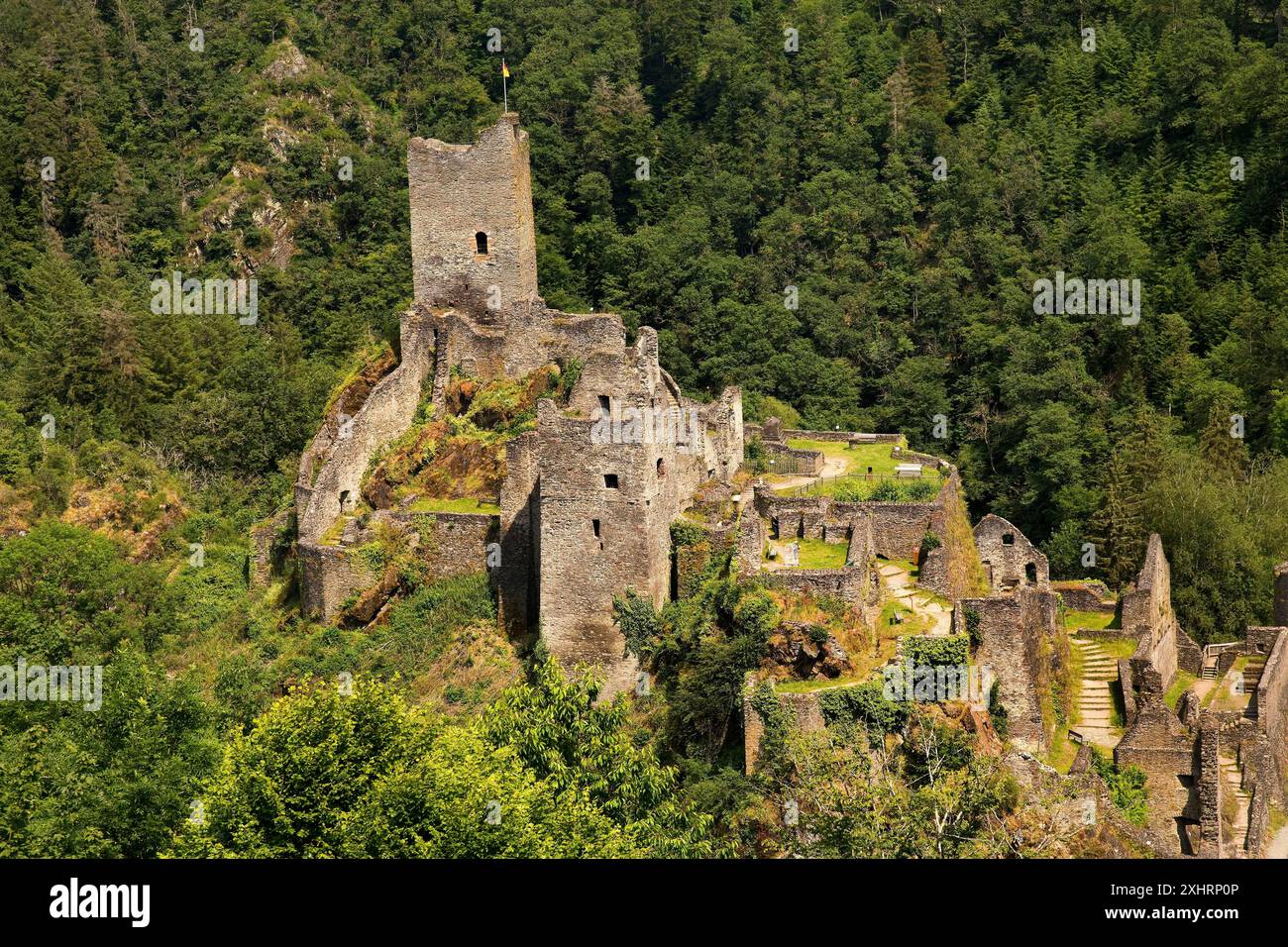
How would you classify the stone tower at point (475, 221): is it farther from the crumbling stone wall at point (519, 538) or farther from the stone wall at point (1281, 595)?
the stone wall at point (1281, 595)

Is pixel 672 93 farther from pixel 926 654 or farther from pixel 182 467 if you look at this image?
pixel 926 654

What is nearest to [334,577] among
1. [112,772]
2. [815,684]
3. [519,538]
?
[519,538]

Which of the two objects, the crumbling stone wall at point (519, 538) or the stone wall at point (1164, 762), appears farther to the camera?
the crumbling stone wall at point (519, 538)

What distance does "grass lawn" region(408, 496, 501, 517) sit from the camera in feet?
130

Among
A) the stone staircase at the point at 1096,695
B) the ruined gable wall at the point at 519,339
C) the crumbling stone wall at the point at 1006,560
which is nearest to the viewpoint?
the stone staircase at the point at 1096,695

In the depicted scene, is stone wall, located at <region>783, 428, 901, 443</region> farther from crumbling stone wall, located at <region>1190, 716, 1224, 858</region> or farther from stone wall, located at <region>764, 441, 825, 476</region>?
crumbling stone wall, located at <region>1190, 716, 1224, 858</region>

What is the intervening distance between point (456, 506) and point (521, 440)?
3.19 meters

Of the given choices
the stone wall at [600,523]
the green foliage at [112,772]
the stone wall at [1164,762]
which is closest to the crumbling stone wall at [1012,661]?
the stone wall at [1164,762]

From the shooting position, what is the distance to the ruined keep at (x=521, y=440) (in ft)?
115

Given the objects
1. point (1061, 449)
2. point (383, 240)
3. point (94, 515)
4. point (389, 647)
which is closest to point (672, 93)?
point (383, 240)

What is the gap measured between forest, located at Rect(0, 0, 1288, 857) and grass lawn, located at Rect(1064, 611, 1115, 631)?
602 cm

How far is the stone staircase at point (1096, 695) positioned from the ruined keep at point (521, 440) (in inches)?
355

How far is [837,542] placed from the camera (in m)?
36.0

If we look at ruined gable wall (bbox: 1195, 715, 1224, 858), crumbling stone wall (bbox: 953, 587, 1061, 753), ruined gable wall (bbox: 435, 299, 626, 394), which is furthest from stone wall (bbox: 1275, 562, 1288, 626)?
ruined gable wall (bbox: 435, 299, 626, 394)
